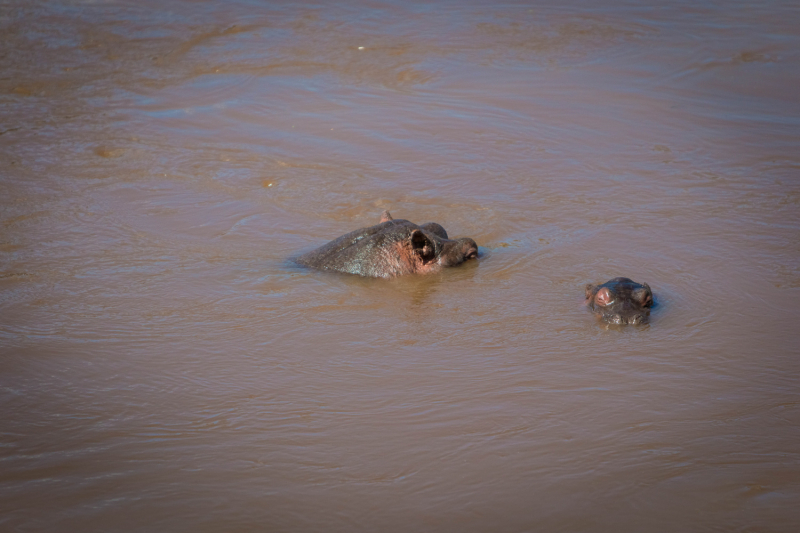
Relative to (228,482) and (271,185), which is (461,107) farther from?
(228,482)

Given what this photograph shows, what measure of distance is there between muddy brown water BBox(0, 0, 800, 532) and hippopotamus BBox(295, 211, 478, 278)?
6.0 inches

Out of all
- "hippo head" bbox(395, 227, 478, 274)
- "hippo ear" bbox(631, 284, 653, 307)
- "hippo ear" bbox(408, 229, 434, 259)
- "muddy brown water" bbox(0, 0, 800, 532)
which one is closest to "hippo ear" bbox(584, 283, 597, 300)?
"muddy brown water" bbox(0, 0, 800, 532)

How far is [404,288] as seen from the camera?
19.1ft

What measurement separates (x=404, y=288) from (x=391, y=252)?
1.03 feet

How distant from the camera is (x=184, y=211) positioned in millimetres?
7207

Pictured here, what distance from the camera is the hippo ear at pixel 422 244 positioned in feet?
19.4

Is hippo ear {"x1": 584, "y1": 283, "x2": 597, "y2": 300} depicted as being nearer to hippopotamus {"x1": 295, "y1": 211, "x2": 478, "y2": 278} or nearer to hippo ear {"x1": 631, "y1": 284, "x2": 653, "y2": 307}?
hippo ear {"x1": 631, "y1": 284, "x2": 653, "y2": 307}

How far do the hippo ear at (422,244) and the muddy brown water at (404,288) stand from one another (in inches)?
8.0

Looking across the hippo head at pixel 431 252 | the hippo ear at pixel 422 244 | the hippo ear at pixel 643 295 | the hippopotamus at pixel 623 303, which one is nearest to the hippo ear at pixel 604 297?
the hippopotamus at pixel 623 303

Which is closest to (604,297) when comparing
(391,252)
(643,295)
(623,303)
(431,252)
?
(623,303)

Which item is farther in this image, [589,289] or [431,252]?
[431,252]

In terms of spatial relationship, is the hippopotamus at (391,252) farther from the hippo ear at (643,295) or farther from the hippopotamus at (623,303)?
the hippo ear at (643,295)

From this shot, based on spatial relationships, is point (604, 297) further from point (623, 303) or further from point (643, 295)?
point (643, 295)

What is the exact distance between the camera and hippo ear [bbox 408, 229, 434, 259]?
5918 millimetres
